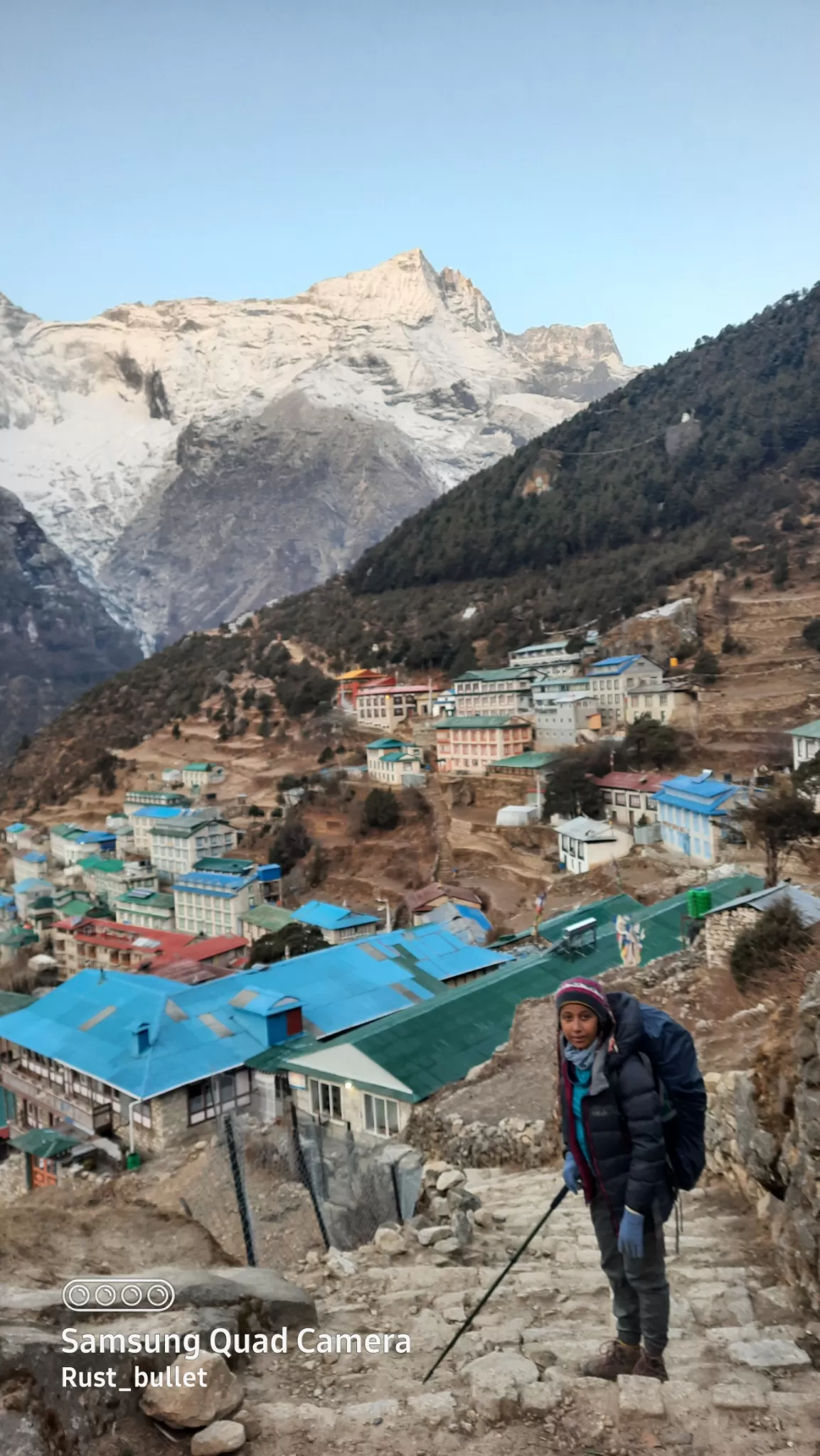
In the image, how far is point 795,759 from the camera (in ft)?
101

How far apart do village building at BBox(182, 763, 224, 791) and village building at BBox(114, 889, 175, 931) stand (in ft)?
34.4

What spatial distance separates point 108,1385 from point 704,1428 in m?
1.95

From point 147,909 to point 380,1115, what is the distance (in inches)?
1195

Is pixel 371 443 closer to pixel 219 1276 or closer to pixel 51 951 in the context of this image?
pixel 51 951

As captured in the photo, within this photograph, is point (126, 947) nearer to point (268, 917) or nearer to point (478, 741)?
point (268, 917)

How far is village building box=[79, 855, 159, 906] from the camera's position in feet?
140

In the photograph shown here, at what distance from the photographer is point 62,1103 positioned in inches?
682

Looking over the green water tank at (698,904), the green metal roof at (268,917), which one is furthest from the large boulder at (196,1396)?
the green metal roof at (268,917)

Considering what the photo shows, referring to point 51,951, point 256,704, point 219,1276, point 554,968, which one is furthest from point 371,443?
point 219,1276

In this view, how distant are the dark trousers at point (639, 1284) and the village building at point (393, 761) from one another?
3985 cm

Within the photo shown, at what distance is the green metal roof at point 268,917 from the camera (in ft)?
108

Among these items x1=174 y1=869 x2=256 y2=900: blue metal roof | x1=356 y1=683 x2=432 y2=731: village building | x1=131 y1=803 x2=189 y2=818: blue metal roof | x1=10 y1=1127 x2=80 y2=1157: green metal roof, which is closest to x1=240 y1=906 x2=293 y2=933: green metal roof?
x1=174 y1=869 x2=256 y2=900: blue metal roof

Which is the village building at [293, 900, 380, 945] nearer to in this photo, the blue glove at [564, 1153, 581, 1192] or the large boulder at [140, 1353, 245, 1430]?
the blue glove at [564, 1153, 581, 1192]

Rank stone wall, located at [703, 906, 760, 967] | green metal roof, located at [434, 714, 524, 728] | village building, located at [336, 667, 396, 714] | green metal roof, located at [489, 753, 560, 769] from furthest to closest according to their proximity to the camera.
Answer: village building, located at [336, 667, 396, 714]
green metal roof, located at [434, 714, 524, 728]
green metal roof, located at [489, 753, 560, 769]
stone wall, located at [703, 906, 760, 967]
